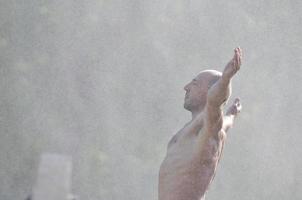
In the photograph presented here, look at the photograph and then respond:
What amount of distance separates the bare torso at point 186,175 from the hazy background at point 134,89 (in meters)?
9.48

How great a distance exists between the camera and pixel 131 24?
20.3m

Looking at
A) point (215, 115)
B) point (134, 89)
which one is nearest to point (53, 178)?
point (215, 115)

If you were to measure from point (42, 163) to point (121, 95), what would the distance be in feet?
46.5

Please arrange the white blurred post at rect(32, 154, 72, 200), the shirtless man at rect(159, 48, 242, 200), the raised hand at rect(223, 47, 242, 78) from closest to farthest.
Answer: the white blurred post at rect(32, 154, 72, 200) < the raised hand at rect(223, 47, 242, 78) < the shirtless man at rect(159, 48, 242, 200)

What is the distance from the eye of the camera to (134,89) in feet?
66.0

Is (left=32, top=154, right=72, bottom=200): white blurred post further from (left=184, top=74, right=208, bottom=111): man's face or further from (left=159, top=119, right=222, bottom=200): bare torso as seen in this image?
(left=184, top=74, right=208, bottom=111): man's face

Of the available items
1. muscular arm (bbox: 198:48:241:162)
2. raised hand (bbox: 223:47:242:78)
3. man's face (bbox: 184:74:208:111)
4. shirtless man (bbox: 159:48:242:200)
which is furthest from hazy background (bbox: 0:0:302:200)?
raised hand (bbox: 223:47:242:78)

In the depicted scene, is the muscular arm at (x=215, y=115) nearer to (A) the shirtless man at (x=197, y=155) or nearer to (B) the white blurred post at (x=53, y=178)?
(A) the shirtless man at (x=197, y=155)

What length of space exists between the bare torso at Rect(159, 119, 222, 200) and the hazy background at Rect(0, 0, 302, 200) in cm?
948

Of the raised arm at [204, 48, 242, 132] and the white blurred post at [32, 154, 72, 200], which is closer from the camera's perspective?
the white blurred post at [32, 154, 72, 200]

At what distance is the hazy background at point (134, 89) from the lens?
757 inches

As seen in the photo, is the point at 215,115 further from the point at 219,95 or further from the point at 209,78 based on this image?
the point at 209,78

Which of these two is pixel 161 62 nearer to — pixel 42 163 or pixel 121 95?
pixel 121 95

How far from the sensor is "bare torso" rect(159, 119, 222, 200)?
932 cm
